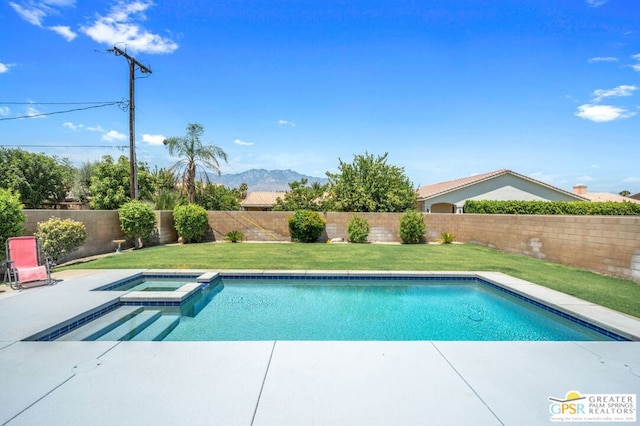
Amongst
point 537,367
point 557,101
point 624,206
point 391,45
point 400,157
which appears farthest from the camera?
point 400,157

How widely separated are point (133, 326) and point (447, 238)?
572 inches

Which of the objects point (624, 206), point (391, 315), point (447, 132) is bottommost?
point (391, 315)

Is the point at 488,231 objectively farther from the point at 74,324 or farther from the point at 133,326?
the point at 74,324

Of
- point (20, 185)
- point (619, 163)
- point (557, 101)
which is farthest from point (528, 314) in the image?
point (20, 185)

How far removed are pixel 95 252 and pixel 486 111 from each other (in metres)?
21.5

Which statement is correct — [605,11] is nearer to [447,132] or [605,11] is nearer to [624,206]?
[624,206]

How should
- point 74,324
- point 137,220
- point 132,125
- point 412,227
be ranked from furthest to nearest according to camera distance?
1. point 412,227
2. point 132,125
3. point 137,220
4. point 74,324

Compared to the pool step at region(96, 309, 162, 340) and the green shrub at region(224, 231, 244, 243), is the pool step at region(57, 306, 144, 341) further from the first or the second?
the green shrub at region(224, 231, 244, 243)

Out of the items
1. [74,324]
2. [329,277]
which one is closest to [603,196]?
[329,277]

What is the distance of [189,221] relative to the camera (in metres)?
15.6

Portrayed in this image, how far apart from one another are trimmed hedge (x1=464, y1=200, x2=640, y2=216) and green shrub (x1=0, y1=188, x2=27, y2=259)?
21.6 m

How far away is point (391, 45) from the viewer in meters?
14.4

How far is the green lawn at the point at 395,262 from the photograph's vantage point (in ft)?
23.7

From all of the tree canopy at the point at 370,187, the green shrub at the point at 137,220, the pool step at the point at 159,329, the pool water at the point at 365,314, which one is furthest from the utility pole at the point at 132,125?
the pool step at the point at 159,329
